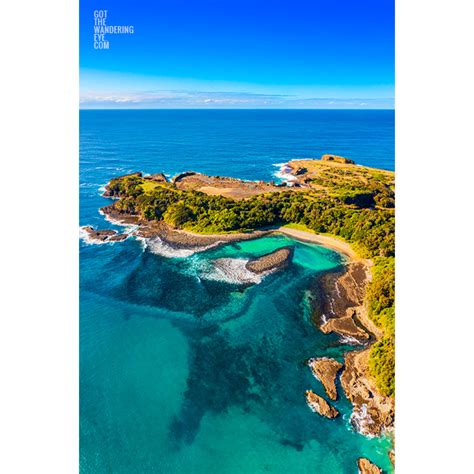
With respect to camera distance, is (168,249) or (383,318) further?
(168,249)

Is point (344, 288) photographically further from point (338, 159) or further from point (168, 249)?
point (338, 159)

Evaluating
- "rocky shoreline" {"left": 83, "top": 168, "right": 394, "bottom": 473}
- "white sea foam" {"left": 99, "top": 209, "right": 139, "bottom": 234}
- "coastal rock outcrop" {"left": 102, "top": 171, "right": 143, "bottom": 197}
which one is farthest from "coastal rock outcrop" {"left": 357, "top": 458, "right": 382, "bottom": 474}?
"coastal rock outcrop" {"left": 102, "top": 171, "right": 143, "bottom": 197}

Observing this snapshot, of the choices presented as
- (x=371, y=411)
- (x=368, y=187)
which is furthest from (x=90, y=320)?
(x=368, y=187)

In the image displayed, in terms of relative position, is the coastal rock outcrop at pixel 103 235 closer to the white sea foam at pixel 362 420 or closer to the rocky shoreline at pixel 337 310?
the rocky shoreline at pixel 337 310

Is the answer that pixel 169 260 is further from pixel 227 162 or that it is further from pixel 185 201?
pixel 227 162

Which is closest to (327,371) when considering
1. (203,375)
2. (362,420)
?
(362,420)
